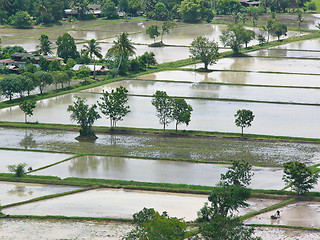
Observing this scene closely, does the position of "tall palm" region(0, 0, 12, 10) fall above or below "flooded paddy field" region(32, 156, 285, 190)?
above

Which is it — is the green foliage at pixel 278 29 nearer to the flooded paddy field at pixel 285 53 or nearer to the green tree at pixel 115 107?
the flooded paddy field at pixel 285 53

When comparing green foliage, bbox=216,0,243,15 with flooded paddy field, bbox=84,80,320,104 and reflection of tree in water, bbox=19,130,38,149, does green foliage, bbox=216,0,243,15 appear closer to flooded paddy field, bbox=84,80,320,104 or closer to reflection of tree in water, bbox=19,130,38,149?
flooded paddy field, bbox=84,80,320,104

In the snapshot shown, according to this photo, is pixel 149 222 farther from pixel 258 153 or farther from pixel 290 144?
pixel 290 144

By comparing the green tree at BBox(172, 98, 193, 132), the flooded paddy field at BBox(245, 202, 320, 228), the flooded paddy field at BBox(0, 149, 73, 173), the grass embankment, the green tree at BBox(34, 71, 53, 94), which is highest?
the green tree at BBox(34, 71, 53, 94)

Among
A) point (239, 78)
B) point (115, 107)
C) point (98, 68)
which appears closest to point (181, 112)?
point (115, 107)

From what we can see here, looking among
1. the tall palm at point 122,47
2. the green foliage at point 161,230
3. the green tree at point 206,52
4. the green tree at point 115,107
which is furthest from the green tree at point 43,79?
the green foliage at point 161,230

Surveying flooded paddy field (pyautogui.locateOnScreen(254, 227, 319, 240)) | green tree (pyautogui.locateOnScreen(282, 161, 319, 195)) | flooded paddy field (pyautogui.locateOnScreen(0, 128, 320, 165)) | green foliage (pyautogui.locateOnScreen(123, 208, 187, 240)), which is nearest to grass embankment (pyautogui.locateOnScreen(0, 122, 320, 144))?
flooded paddy field (pyautogui.locateOnScreen(0, 128, 320, 165))

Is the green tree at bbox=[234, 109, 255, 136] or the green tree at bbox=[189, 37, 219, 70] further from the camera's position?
the green tree at bbox=[189, 37, 219, 70]
